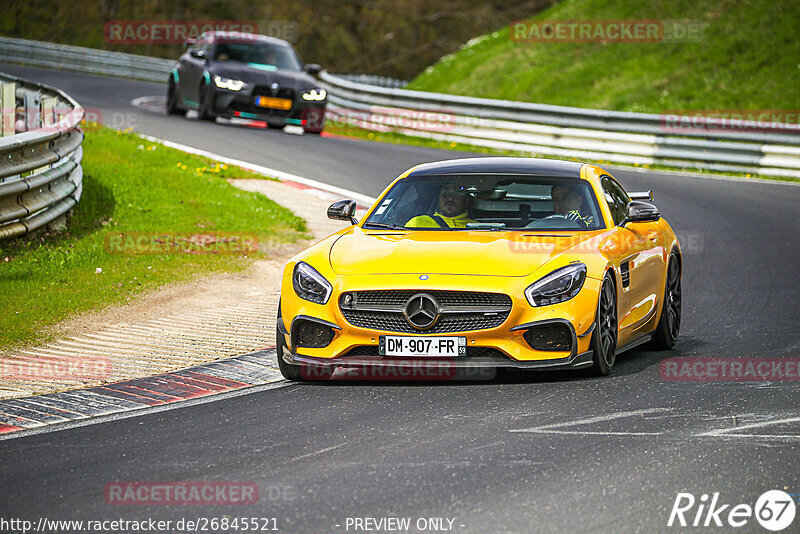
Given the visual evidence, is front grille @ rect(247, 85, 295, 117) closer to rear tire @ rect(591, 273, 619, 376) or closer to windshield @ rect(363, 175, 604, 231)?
windshield @ rect(363, 175, 604, 231)

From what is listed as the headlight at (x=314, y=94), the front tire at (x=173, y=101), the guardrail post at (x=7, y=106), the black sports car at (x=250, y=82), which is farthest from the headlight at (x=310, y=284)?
the front tire at (x=173, y=101)

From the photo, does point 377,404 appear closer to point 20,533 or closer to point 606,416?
point 606,416

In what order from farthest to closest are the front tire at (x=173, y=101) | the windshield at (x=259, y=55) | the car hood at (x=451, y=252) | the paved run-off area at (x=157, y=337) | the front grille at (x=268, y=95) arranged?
1. the front tire at (x=173, y=101)
2. the windshield at (x=259, y=55)
3. the front grille at (x=268, y=95)
4. the paved run-off area at (x=157, y=337)
5. the car hood at (x=451, y=252)

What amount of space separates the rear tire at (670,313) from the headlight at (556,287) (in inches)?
74.0

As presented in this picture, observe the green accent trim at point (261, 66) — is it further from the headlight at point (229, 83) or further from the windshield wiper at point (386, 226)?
the windshield wiper at point (386, 226)

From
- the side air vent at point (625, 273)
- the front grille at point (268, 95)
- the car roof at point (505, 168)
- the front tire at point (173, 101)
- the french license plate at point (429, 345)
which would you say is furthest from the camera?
the front tire at point (173, 101)

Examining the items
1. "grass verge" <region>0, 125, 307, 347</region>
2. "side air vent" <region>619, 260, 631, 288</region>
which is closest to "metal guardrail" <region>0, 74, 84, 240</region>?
"grass verge" <region>0, 125, 307, 347</region>

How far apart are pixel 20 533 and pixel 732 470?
3207 mm

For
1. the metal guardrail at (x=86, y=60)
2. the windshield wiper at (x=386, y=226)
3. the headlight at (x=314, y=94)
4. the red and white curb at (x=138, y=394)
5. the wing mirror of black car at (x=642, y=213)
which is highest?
the wing mirror of black car at (x=642, y=213)

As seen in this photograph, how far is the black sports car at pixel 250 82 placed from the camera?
78.7ft

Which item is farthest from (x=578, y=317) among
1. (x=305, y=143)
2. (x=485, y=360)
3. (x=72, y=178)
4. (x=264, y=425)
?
(x=305, y=143)

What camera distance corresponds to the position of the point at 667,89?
29766mm

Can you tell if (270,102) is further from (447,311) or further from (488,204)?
(447,311)

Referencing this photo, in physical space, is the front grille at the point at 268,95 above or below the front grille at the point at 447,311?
below
